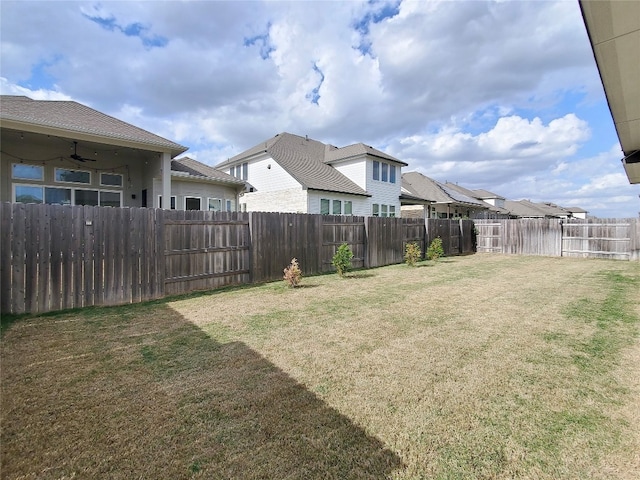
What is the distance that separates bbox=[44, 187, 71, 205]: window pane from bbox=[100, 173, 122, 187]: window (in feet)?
4.10

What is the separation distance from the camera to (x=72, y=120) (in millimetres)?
9781

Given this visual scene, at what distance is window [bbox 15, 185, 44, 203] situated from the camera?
10703mm

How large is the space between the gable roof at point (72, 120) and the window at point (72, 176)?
2311 millimetres

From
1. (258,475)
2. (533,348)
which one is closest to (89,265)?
(258,475)

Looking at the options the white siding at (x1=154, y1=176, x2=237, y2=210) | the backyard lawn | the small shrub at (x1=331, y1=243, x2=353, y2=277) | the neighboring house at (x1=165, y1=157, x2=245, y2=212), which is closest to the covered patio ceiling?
the backyard lawn

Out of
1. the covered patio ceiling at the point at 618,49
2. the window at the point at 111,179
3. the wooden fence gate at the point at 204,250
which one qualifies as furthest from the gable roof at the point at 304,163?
the covered patio ceiling at the point at 618,49

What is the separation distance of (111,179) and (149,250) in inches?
333

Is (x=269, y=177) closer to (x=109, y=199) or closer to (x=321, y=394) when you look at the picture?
(x=109, y=199)

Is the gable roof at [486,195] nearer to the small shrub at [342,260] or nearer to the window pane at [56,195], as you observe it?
the small shrub at [342,260]

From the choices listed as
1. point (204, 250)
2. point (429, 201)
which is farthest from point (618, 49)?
point (429, 201)

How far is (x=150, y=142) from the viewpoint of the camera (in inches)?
414

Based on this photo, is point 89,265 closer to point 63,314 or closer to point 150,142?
point 63,314

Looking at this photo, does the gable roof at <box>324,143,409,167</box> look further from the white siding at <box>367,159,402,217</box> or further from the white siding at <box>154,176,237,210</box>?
the white siding at <box>154,176,237,210</box>

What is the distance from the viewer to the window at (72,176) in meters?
11.5
